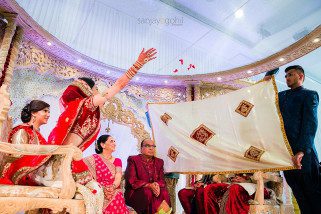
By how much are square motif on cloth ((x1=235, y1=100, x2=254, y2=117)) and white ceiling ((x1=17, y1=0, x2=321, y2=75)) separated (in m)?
2.45

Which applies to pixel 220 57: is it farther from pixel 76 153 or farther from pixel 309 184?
pixel 76 153

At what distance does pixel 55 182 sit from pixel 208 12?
4.31 m

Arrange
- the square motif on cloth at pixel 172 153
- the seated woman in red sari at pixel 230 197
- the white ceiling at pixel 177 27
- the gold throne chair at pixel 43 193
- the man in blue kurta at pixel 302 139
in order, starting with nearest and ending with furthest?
the gold throne chair at pixel 43 193, the man in blue kurta at pixel 302 139, the seated woman in red sari at pixel 230 197, the square motif on cloth at pixel 172 153, the white ceiling at pixel 177 27

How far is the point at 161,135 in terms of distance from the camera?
3498mm

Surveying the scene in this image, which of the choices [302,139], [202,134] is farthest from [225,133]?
[302,139]

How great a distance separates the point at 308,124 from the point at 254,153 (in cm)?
64

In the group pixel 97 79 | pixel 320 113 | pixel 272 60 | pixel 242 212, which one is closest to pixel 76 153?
pixel 242 212

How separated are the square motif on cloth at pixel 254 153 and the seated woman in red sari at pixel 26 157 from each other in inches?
82.8

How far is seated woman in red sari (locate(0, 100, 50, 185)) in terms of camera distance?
5.02ft

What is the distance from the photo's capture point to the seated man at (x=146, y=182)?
2729 millimetres

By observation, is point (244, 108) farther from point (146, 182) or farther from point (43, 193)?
point (43, 193)

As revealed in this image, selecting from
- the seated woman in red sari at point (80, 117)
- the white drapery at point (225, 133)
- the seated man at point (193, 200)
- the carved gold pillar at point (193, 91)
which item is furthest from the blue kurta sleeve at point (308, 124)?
the carved gold pillar at point (193, 91)

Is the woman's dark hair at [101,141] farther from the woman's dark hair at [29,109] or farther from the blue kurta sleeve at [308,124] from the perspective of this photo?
the blue kurta sleeve at [308,124]

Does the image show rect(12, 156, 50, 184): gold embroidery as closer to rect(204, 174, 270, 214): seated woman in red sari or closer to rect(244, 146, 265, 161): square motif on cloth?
rect(204, 174, 270, 214): seated woman in red sari
